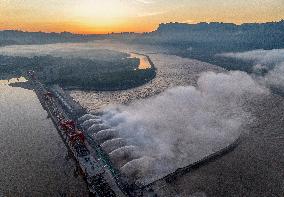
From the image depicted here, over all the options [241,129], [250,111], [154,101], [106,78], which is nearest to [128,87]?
[106,78]

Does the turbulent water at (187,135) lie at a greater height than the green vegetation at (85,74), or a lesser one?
greater

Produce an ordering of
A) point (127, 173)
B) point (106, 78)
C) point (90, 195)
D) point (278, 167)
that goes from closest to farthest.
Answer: point (90, 195) < point (127, 173) < point (278, 167) < point (106, 78)

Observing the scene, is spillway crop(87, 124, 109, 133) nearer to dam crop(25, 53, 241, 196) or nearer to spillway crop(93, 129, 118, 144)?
dam crop(25, 53, 241, 196)

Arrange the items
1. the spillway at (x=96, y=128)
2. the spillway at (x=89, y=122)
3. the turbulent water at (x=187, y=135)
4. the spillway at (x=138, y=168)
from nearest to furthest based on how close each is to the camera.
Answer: the turbulent water at (x=187, y=135) < the spillway at (x=138, y=168) < the spillway at (x=96, y=128) < the spillway at (x=89, y=122)

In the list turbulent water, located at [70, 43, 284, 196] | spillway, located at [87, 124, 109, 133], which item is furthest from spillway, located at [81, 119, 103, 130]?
turbulent water, located at [70, 43, 284, 196]

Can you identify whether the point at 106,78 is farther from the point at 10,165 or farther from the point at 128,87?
the point at 10,165

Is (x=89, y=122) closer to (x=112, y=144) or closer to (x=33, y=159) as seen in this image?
(x=112, y=144)

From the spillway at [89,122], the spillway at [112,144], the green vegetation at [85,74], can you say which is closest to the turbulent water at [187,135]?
the spillway at [112,144]

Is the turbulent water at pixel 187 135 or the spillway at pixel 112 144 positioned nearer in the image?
the turbulent water at pixel 187 135

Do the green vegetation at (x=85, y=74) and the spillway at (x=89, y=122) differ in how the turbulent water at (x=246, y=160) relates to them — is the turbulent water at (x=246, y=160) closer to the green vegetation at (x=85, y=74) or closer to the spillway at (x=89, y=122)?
the spillway at (x=89, y=122)
